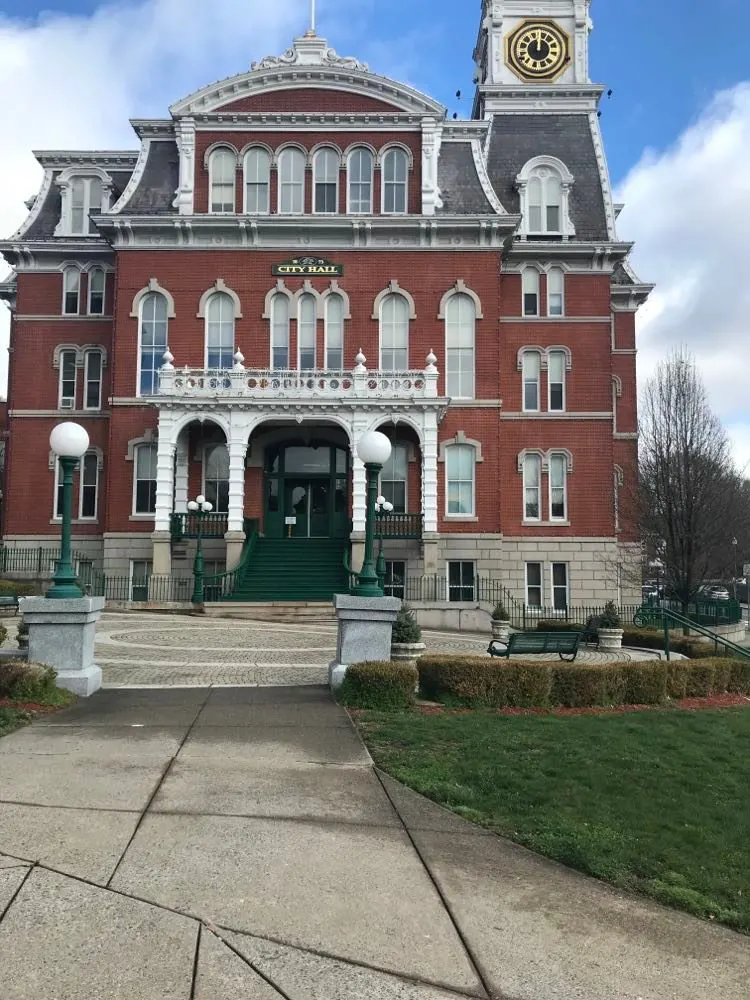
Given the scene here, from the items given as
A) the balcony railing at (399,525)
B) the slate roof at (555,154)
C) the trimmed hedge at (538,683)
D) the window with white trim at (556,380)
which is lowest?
the trimmed hedge at (538,683)

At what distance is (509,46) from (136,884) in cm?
4018

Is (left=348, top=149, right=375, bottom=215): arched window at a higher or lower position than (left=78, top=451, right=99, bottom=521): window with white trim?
higher

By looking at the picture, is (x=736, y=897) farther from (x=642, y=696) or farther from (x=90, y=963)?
(x=642, y=696)

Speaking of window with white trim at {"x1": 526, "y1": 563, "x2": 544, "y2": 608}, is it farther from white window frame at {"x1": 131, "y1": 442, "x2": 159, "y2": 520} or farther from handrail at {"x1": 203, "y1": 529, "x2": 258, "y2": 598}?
white window frame at {"x1": 131, "y1": 442, "x2": 159, "y2": 520}

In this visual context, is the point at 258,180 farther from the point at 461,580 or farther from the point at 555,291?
the point at 461,580

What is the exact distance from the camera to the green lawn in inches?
235

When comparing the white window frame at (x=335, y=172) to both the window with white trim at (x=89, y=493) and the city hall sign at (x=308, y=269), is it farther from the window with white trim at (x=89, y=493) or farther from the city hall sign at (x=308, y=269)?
the window with white trim at (x=89, y=493)

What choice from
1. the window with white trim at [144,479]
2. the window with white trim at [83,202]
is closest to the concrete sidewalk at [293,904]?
the window with white trim at [144,479]

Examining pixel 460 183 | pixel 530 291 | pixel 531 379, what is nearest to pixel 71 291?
pixel 460 183

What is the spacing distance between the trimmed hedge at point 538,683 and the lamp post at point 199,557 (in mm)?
15398

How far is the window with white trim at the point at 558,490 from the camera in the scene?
33569 mm

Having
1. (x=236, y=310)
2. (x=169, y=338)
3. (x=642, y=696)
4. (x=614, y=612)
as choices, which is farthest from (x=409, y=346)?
(x=642, y=696)

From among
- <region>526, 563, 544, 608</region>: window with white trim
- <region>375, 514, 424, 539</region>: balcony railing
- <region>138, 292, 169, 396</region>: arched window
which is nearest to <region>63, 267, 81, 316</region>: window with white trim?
<region>138, 292, 169, 396</region>: arched window

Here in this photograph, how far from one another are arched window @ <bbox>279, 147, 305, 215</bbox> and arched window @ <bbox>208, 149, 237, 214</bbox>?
6.01ft
